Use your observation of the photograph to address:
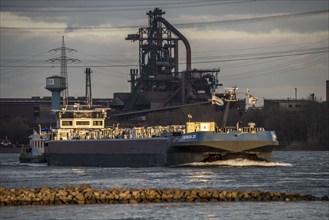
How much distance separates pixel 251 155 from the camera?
8306 cm

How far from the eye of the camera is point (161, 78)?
6909 inches

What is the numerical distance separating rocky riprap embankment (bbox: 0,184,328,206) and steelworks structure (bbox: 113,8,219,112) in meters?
119

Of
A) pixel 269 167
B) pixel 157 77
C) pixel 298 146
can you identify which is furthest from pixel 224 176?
pixel 157 77

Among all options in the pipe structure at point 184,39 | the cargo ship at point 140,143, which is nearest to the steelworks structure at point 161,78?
the pipe structure at point 184,39

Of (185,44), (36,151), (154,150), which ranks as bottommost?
(154,150)

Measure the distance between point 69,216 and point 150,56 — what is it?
134775 millimetres

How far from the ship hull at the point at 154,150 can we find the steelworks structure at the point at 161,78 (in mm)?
62495

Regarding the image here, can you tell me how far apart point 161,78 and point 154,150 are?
8606 cm

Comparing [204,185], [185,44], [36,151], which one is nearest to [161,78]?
[185,44]

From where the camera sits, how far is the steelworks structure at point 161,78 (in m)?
172

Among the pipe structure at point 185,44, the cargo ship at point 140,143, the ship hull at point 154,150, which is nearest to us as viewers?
the ship hull at point 154,150

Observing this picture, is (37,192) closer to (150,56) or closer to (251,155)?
(251,155)

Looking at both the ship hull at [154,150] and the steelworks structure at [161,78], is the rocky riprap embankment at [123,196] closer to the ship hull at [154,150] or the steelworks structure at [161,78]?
the ship hull at [154,150]

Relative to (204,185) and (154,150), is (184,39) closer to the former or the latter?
(154,150)
